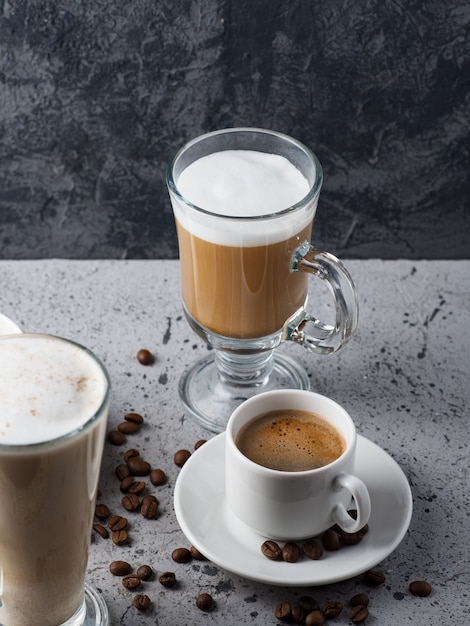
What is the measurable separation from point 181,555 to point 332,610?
224 millimetres

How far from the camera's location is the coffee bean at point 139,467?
1538 millimetres

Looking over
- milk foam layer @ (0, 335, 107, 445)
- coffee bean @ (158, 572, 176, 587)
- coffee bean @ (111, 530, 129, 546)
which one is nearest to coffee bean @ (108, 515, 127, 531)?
coffee bean @ (111, 530, 129, 546)

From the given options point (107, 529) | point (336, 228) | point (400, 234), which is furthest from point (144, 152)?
point (107, 529)

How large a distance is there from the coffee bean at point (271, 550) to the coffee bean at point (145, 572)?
16 cm

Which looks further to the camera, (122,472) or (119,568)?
(122,472)

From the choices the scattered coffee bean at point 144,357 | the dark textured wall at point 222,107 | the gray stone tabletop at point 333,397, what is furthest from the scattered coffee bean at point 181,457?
the dark textured wall at point 222,107

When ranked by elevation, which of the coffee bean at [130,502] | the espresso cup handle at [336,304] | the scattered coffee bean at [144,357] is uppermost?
the espresso cup handle at [336,304]

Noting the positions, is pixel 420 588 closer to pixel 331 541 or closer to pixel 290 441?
pixel 331 541

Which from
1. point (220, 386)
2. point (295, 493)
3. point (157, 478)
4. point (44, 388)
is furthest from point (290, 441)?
point (44, 388)

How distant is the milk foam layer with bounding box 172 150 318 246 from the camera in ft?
4.82

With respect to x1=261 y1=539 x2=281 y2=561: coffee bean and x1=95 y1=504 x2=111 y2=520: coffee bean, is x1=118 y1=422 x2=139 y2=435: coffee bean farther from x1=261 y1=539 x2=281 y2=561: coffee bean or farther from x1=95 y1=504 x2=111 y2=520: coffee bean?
x1=261 y1=539 x2=281 y2=561: coffee bean

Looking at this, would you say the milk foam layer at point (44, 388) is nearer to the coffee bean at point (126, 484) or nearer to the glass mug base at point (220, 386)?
the coffee bean at point (126, 484)

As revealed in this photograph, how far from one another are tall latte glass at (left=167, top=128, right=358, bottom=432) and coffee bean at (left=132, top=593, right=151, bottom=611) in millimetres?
367

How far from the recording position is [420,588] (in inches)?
53.1
